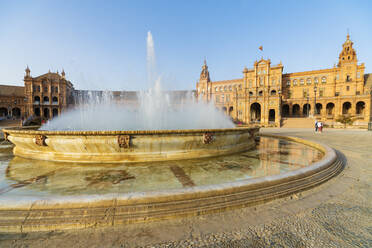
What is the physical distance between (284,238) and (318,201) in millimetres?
1431

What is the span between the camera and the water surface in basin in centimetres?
300

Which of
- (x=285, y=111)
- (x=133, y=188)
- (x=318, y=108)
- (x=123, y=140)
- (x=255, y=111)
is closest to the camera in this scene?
(x=133, y=188)

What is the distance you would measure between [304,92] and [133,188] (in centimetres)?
6185

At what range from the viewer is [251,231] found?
2.07m

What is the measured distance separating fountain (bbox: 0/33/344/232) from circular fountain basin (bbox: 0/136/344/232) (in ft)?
0.04

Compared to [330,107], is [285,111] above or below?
below

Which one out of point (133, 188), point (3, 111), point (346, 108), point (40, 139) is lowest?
point (133, 188)

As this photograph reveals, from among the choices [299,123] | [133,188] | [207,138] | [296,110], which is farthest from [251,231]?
[296,110]

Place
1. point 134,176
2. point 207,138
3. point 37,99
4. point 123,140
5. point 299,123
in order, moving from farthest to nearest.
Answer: point 37,99 < point 299,123 < point 207,138 < point 123,140 < point 134,176

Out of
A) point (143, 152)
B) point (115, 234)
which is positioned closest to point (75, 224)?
point (115, 234)

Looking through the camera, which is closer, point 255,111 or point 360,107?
point 360,107

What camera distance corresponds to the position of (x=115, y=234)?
1947 millimetres

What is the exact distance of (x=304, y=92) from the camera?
51.1m

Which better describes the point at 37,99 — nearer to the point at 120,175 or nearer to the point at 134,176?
the point at 120,175
